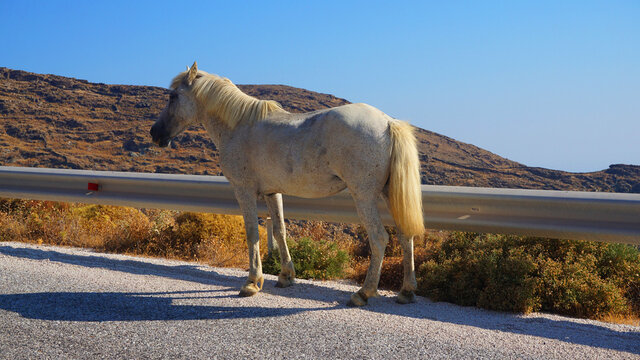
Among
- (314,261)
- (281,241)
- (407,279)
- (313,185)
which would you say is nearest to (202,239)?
(314,261)

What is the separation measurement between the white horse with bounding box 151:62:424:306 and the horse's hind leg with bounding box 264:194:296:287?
11mm

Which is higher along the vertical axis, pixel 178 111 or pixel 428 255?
pixel 178 111

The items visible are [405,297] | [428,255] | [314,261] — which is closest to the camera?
[405,297]

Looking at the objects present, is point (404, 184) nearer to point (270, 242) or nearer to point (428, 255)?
point (428, 255)

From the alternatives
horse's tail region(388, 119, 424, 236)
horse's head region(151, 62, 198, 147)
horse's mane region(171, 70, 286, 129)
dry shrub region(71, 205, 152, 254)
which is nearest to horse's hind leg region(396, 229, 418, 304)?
A: horse's tail region(388, 119, 424, 236)

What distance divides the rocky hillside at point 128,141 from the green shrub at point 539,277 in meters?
6.04

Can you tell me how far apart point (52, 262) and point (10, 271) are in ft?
1.99

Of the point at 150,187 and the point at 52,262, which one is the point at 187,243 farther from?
the point at 52,262

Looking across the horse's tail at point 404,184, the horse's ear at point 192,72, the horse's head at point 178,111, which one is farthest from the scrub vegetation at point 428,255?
the horse's ear at point 192,72

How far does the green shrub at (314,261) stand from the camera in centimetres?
571

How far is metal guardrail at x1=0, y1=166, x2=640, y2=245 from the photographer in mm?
4363

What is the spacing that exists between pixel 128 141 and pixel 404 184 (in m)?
17.9

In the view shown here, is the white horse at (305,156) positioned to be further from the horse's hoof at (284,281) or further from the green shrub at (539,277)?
the green shrub at (539,277)

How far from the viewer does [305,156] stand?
4.45 meters
